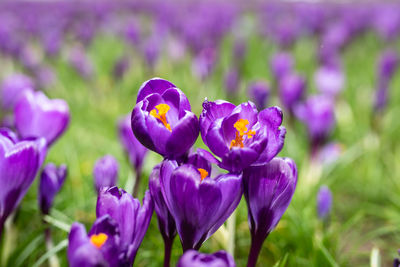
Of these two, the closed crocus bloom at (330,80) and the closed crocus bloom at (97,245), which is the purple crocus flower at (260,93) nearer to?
the closed crocus bloom at (330,80)

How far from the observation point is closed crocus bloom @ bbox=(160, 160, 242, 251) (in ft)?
3.03

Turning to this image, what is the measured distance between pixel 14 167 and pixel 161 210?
1.42 feet

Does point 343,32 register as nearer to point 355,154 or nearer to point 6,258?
point 355,154

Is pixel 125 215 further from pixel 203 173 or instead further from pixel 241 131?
pixel 241 131

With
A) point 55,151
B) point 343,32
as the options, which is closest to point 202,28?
point 343,32

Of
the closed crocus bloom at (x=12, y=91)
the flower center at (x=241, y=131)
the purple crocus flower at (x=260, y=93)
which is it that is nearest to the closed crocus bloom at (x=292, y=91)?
the purple crocus flower at (x=260, y=93)

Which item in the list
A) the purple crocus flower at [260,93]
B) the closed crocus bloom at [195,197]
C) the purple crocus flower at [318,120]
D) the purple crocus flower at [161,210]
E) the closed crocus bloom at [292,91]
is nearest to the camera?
the closed crocus bloom at [195,197]

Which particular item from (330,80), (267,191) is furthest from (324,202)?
(330,80)

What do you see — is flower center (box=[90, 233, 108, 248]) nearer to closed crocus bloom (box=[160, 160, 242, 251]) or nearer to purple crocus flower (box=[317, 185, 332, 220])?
closed crocus bloom (box=[160, 160, 242, 251])

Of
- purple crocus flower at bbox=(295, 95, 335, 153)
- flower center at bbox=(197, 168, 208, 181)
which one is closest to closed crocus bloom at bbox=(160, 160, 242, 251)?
flower center at bbox=(197, 168, 208, 181)

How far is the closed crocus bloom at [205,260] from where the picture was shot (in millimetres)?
810

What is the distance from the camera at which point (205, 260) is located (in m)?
0.84

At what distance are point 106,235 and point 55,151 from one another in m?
2.37

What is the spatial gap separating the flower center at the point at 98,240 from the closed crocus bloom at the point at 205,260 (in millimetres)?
162
